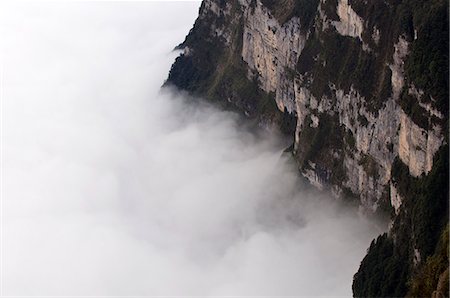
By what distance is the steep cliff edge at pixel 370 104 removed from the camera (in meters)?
108

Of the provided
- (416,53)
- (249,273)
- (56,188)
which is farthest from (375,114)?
(56,188)

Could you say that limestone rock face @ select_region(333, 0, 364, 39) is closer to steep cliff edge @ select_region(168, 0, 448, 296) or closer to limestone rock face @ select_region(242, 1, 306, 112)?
steep cliff edge @ select_region(168, 0, 448, 296)

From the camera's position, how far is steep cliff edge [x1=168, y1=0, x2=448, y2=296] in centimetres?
10769

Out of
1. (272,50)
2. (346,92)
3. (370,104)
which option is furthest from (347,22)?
(272,50)

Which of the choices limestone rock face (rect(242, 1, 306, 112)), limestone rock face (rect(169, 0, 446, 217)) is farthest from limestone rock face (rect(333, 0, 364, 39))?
limestone rock face (rect(242, 1, 306, 112))

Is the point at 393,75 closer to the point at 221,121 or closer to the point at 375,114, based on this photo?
the point at 375,114

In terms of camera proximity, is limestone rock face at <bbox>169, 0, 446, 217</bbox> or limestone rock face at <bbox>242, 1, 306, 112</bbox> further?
limestone rock face at <bbox>242, 1, 306, 112</bbox>

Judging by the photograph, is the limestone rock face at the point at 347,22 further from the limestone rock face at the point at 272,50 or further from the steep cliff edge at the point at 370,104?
the limestone rock face at the point at 272,50

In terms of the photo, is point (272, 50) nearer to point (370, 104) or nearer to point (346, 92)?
point (346, 92)

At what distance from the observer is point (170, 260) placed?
148 m

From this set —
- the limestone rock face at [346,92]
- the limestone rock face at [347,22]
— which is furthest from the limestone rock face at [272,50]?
the limestone rock face at [347,22]

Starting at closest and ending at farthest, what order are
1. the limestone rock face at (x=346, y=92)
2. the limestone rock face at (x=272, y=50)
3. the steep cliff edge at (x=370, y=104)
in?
the steep cliff edge at (x=370, y=104)
the limestone rock face at (x=346, y=92)
the limestone rock face at (x=272, y=50)

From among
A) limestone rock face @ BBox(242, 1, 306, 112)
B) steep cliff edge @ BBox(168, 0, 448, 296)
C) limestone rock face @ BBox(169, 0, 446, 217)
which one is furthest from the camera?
limestone rock face @ BBox(242, 1, 306, 112)

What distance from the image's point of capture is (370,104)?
420 ft
